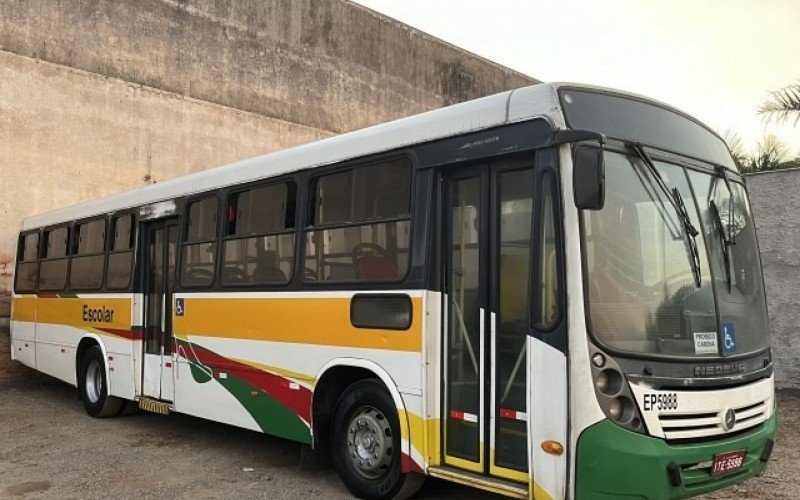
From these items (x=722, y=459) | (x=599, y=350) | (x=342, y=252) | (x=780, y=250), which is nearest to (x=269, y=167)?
(x=342, y=252)

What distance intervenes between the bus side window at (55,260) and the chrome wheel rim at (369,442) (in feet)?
22.3

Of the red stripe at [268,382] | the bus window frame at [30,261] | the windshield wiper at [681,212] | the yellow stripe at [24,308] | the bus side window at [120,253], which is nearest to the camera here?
the windshield wiper at [681,212]

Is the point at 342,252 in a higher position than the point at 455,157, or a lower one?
lower

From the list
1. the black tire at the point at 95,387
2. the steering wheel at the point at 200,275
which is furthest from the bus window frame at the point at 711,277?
the black tire at the point at 95,387

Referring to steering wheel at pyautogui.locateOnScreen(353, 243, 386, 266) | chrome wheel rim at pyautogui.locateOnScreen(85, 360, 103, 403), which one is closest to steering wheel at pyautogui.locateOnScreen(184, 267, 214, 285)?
steering wheel at pyautogui.locateOnScreen(353, 243, 386, 266)

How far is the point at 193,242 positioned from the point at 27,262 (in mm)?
5505

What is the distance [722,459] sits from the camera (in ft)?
16.0

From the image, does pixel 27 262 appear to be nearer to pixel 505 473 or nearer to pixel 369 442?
pixel 369 442

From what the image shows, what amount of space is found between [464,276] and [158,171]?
10790 millimetres

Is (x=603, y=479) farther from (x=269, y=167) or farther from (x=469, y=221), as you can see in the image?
(x=269, y=167)

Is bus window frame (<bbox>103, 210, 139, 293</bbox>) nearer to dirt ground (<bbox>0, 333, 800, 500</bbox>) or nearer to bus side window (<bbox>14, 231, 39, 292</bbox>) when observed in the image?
dirt ground (<bbox>0, 333, 800, 500</bbox>)

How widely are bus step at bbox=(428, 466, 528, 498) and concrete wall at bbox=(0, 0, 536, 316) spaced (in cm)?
1015

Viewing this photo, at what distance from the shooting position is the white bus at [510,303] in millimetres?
4645

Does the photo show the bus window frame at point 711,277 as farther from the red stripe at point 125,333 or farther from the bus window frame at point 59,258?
the bus window frame at point 59,258
